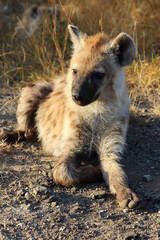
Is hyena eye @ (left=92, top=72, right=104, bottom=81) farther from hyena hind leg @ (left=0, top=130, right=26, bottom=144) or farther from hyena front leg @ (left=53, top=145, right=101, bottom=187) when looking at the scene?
hyena hind leg @ (left=0, top=130, right=26, bottom=144)

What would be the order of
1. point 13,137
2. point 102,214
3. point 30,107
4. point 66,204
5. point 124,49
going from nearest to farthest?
point 102,214
point 66,204
point 124,49
point 13,137
point 30,107

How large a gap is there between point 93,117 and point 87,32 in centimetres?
216

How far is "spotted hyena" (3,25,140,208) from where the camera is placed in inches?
94.8

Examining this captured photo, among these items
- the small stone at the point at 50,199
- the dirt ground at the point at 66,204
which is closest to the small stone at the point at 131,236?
the dirt ground at the point at 66,204

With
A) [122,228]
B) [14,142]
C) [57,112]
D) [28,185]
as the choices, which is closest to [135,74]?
[57,112]

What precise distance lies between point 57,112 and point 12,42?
7.34 ft

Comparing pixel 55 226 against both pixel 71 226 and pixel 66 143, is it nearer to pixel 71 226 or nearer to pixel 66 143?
pixel 71 226

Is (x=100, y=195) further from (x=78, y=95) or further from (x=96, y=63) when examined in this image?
(x=96, y=63)

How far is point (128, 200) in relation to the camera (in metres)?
2.11

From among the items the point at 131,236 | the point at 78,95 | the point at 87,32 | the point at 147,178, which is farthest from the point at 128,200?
the point at 87,32

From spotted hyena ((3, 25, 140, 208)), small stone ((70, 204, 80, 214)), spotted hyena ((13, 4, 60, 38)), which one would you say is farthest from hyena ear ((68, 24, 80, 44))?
spotted hyena ((13, 4, 60, 38))

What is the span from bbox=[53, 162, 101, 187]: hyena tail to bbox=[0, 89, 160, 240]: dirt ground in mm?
41

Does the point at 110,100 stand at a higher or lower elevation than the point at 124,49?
lower

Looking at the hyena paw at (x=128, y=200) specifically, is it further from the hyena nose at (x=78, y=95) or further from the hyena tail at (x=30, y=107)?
the hyena tail at (x=30, y=107)
